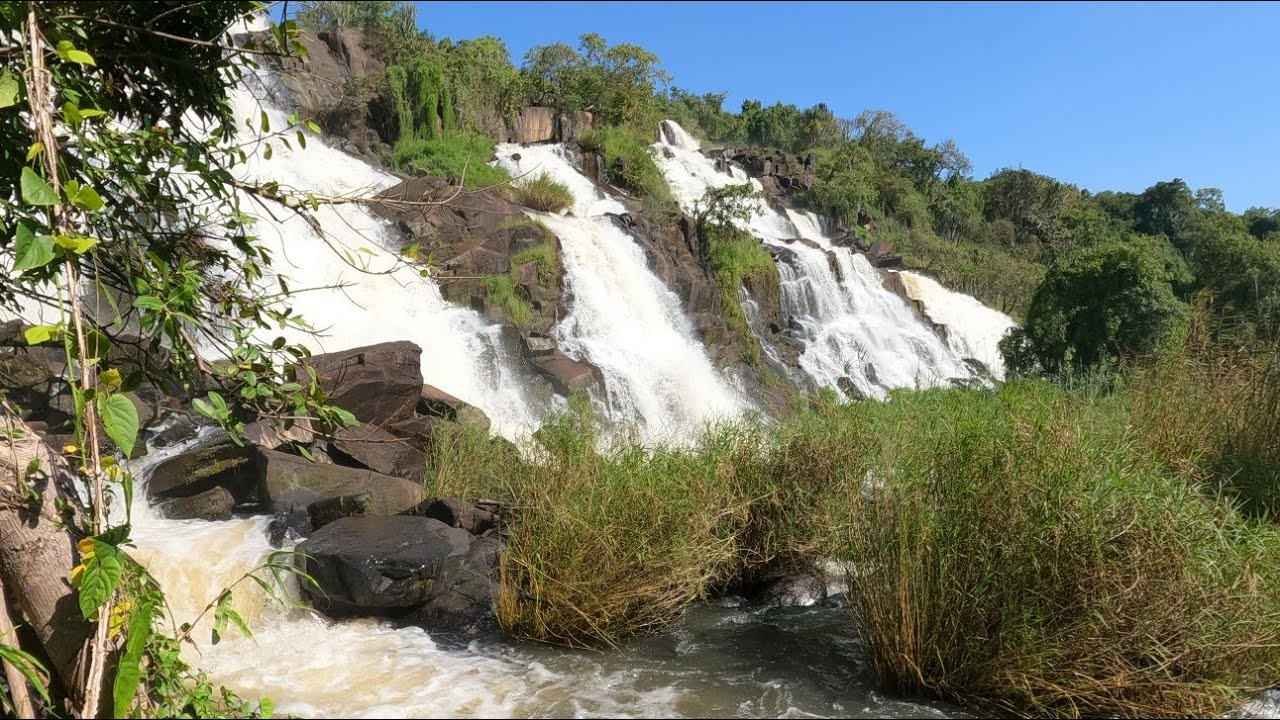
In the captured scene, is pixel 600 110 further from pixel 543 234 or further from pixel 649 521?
pixel 649 521

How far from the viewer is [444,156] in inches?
853

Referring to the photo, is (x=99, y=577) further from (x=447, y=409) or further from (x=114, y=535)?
(x=447, y=409)

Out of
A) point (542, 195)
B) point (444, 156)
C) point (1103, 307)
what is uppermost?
point (444, 156)

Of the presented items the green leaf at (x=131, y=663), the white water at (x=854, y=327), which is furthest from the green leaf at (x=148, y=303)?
the white water at (x=854, y=327)

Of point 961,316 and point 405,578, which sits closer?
point 405,578

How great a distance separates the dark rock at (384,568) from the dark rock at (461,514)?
17.6 inches

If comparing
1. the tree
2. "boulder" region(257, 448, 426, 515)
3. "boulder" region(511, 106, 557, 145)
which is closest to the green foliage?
"boulder" region(511, 106, 557, 145)

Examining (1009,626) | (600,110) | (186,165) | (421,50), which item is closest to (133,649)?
(186,165)

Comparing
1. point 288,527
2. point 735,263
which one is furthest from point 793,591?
point 735,263

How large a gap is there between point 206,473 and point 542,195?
42.1 ft

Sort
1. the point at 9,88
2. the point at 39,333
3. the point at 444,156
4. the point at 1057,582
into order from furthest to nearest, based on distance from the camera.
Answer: the point at 444,156
the point at 1057,582
the point at 9,88
the point at 39,333

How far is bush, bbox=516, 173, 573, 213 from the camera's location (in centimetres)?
1911

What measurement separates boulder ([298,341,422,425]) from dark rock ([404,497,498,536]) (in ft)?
7.74

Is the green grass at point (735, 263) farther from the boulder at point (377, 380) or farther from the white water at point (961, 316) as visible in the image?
the boulder at point (377, 380)
